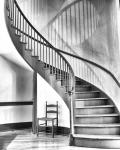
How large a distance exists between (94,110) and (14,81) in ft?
10.8

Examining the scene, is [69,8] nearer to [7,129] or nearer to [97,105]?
[97,105]

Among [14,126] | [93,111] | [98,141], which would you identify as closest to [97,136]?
[98,141]

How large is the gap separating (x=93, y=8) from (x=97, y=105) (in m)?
3.21

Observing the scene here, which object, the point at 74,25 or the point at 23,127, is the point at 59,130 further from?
the point at 74,25

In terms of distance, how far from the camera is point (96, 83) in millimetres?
6156

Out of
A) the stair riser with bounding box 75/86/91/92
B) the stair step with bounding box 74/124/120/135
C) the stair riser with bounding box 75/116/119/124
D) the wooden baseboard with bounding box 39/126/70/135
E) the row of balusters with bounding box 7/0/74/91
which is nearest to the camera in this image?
the stair step with bounding box 74/124/120/135

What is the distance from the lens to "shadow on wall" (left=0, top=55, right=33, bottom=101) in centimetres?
691

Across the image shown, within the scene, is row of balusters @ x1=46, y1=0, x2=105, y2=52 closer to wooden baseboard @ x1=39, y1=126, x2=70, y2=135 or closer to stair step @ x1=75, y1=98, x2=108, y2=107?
stair step @ x1=75, y1=98, x2=108, y2=107

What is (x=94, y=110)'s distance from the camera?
4.86 m

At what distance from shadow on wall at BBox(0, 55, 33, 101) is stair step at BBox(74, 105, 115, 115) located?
2.96 meters

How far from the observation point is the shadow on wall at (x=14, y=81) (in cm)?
691

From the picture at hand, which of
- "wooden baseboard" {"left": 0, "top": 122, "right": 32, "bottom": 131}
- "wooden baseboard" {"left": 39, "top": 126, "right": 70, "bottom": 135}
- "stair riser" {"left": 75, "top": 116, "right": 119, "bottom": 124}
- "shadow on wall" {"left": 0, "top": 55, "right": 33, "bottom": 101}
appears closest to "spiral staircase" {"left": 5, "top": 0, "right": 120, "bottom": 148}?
"stair riser" {"left": 75, "top": 116, "right": 119, "bottom": 124}

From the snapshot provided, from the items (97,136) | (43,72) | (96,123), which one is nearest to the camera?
(97,136)

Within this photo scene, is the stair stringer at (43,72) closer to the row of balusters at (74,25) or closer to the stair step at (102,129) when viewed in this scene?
the stair step at (102,129)
